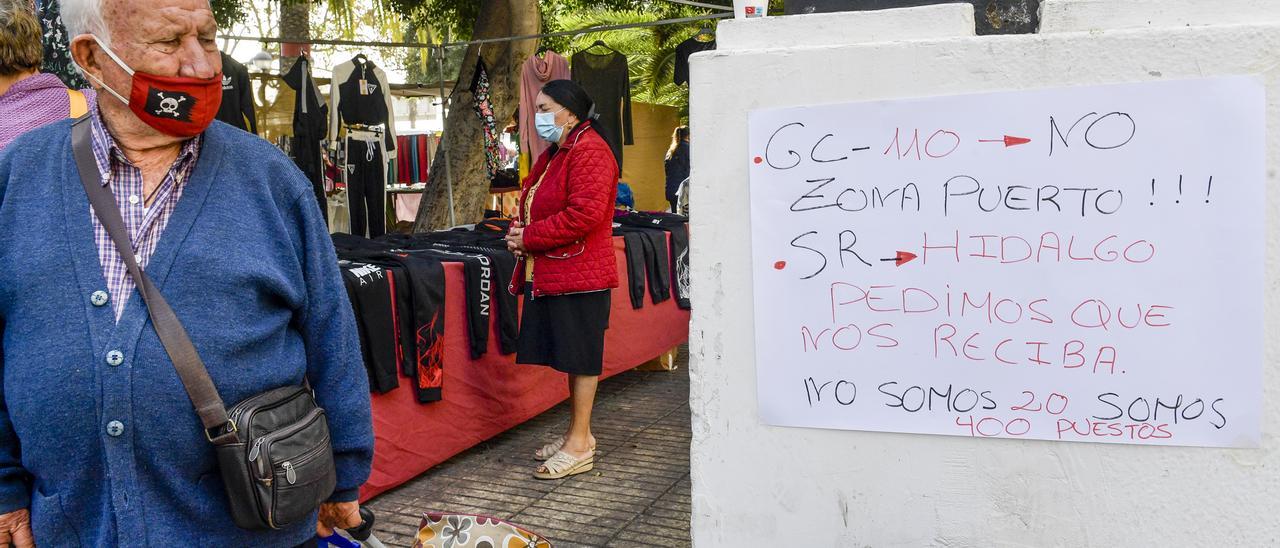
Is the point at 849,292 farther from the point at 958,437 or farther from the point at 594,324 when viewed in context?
the point at 594,324

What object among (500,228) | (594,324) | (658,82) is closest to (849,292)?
(594,324)

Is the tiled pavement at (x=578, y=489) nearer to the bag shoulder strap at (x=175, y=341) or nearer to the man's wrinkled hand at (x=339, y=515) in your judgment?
the man's wrinkled hand at (x=339, y=515)

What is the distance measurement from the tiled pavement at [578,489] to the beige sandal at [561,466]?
0.10ft

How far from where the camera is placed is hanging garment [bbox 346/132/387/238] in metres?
8.20

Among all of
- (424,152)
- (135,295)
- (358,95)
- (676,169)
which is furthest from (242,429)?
(676,169)

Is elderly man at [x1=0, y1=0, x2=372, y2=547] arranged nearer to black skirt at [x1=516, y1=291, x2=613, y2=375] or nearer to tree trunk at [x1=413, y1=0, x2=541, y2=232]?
black skirt at [x1=516, y1=291, x2=613, y2=375]

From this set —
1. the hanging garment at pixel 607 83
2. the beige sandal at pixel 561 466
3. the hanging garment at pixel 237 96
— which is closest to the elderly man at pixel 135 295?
the beige sandal at pixel 561 466

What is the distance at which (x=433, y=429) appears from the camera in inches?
185

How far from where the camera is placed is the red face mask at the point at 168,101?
5.75ft

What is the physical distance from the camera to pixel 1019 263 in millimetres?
1986

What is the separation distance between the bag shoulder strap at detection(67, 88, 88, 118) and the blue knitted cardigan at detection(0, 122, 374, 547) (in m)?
0.94

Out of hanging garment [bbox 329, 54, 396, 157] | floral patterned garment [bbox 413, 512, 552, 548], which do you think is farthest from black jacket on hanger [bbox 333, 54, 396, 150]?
floral patterned garment [bbox 413, 512, 552, 548]

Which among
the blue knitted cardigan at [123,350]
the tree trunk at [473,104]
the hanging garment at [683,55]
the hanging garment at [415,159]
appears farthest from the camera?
Answer: the hanging garment at [415,159]

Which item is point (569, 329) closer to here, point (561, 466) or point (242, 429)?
point (561, 466)
